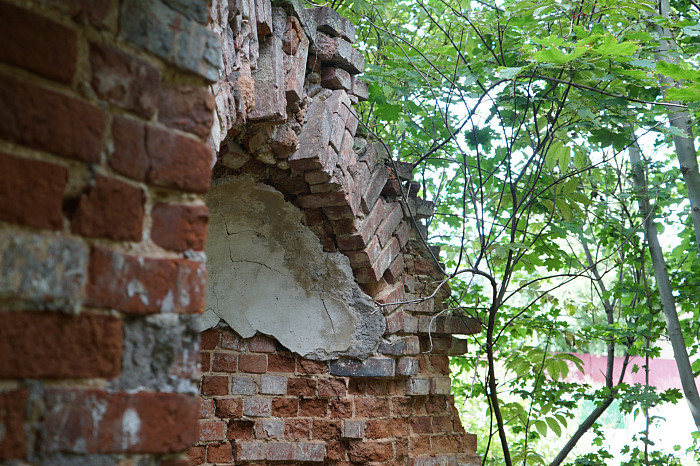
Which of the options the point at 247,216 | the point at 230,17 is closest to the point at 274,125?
the point at 230,17

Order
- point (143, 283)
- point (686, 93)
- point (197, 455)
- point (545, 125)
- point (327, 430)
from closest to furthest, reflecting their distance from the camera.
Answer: point (143, 283) → point (686, 93) → point (197, 455) → point (327, 430) → point (545, 125)

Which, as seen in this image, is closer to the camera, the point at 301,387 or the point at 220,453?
the point at 220,453

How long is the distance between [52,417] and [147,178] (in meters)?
0.32

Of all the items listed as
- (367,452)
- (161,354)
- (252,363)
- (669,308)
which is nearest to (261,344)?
(252,363)

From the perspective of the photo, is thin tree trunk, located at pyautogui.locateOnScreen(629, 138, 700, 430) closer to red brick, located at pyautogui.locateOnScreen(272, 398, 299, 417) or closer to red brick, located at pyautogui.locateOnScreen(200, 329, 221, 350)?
red brick, located at pyautogui.locateOnScreen(272, 398, 299, 417)

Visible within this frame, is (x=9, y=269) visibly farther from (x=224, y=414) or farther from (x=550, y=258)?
(x=550, y=258)

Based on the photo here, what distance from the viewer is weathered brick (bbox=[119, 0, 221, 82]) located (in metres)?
0.80

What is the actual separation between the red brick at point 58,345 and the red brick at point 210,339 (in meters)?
2.10

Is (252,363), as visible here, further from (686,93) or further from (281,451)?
(686,93)

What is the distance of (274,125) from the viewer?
203 cm

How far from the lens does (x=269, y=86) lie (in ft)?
6.19

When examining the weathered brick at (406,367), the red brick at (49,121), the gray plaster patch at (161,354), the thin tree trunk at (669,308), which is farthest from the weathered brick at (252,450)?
the thin tree trunk at (669,308)

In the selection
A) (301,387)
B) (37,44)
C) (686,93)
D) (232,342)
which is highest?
(686,93)

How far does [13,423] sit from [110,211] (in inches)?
10.7
